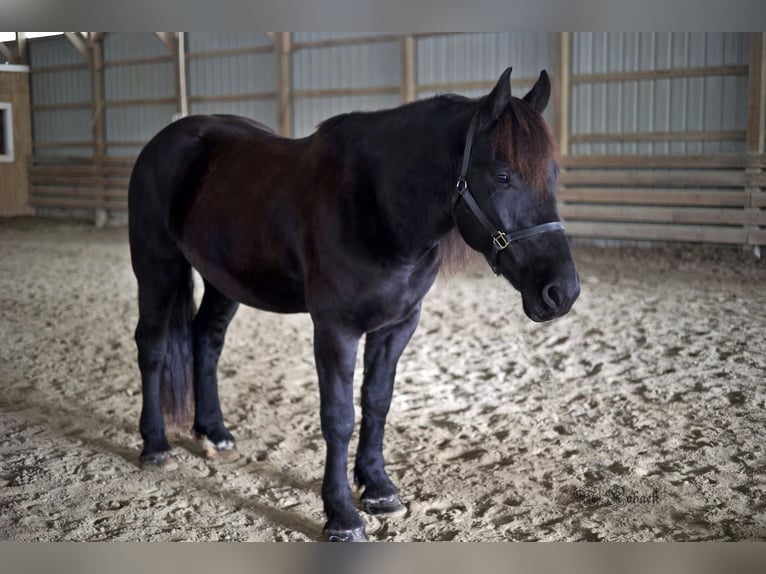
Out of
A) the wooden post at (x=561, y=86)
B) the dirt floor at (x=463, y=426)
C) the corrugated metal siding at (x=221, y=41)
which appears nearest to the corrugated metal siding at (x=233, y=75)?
the corrugated metal siding at (x=221, y=41)

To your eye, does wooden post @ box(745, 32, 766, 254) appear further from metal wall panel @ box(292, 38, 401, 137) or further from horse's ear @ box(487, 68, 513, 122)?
horse's ear @ box(487, 68, 513, 122)

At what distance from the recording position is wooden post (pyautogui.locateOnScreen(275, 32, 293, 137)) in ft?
36.5

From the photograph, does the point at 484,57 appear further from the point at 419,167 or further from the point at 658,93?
the point at 419,167

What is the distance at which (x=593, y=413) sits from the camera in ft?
11.6

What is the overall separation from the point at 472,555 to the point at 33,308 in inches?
209

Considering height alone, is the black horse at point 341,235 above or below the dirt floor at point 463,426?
above

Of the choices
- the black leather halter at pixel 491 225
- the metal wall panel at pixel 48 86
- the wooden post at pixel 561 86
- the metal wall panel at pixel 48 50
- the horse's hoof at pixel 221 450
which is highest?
the wooden post at pixel 561 86

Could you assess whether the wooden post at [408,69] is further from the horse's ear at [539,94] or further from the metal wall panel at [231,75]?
the horse's ear at [539,94]

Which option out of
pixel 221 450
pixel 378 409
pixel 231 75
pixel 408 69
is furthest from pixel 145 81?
pixel 378 409

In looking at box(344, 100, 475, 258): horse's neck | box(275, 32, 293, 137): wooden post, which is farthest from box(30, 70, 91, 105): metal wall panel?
box(275, 32, 293, 137): wooden post

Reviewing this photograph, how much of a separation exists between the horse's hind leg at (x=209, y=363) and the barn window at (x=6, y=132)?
5.05 ft

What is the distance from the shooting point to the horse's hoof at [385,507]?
8.48ft

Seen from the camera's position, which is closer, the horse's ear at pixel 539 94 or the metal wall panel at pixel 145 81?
the horse's ear at pixel 539 94

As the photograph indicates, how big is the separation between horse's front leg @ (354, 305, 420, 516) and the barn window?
2475mm
